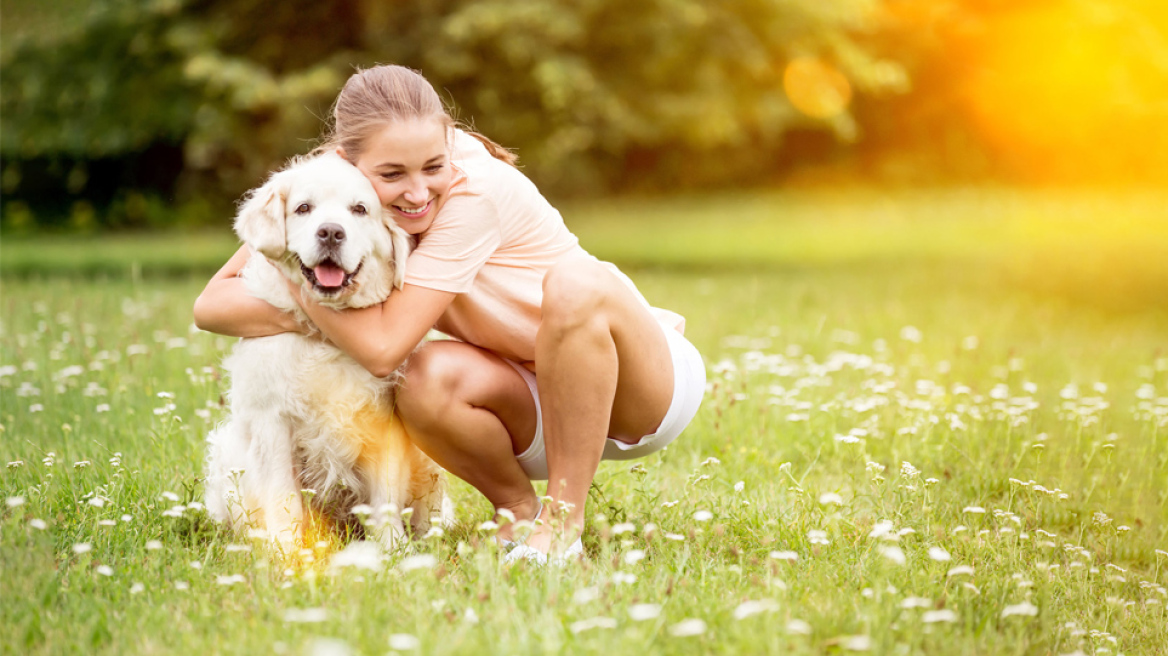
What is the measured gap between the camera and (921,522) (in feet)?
10.4

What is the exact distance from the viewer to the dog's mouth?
112 inches

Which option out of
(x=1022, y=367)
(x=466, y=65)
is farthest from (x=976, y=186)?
(x=1022, y=367)

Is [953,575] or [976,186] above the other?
[976,186]

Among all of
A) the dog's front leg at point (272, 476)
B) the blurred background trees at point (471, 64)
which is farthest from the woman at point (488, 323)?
the blurred background trees at point (471, 64)

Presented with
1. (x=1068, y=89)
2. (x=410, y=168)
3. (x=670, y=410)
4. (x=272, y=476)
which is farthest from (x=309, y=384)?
(x=1068, y=89)

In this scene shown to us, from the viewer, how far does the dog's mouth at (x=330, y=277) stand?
9.31 ft

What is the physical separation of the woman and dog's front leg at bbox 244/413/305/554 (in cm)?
28

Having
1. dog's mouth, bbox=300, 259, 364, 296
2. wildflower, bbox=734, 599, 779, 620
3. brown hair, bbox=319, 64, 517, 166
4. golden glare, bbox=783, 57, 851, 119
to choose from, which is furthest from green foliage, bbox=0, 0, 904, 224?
wildflower, bbox=734, 599, 779, 620

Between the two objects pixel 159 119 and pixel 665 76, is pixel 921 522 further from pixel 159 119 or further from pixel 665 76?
pixel 159 119

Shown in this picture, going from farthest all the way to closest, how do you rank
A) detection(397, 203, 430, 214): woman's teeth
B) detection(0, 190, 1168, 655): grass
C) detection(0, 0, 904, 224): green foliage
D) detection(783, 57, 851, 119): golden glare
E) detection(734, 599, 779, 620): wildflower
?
detection(783, 57, 851, 119): golden glare → detection(0, 0, 904, 224): green foliage → detection(397, 203, 430, 214): woman's teeth → detection(0, 190, 1168, 655): grass → detection(734, 599, 779, 620): wildflower

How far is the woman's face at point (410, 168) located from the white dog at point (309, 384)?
5 cm

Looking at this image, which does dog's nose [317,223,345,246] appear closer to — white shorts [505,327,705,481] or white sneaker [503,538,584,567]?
white shorts [505,327,705,481]

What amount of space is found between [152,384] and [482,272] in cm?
221

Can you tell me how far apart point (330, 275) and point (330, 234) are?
0.12 m
